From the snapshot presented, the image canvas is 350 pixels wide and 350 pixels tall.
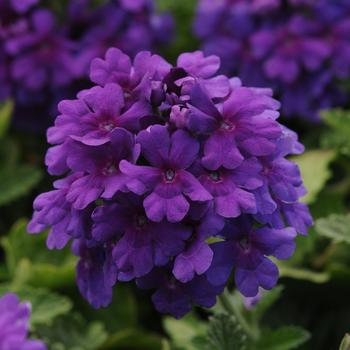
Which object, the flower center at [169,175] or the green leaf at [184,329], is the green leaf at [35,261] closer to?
the green leaf at [184,329]

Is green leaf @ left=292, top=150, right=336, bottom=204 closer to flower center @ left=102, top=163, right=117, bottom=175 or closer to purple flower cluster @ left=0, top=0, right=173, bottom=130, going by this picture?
purple flower cluster @ left=0, top=0, right=173, bottom=130

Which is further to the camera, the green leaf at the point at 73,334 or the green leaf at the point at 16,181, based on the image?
the green leaf at the point at 16,181

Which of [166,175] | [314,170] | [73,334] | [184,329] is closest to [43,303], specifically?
[73,334]

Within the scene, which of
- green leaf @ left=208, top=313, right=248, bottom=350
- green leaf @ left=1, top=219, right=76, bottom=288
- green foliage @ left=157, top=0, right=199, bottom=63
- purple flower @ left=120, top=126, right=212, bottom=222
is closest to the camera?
purple flower @ left=120, top=126, right=212, bottom=222

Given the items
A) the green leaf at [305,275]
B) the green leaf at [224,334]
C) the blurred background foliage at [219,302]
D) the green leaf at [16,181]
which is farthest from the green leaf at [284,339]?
the green leaf at [16,181]

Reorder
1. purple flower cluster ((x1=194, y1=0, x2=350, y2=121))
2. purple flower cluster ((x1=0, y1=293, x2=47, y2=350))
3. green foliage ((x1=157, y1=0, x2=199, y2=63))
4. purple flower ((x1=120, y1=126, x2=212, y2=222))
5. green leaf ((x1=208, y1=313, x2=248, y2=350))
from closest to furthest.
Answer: purple flower cluster ((x1=0, y1=293, x2=47, y2=350)), purple flower ((x1=120, y1=126, x2=212, y2=222)), green leaf ((x1=208, y1=313, x2=248, y2=350)), purple flower cluster ((x1=194, y1=0, x2=350, y2=121)), green foliage ((x1=157, y1=0, x2=199, y2=63))

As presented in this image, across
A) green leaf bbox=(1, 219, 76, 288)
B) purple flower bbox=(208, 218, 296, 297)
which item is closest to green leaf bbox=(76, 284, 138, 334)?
green leaf bbox=(1, 219, 76, 288)

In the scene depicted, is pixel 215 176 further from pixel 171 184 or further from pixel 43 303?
pixel 43 303
